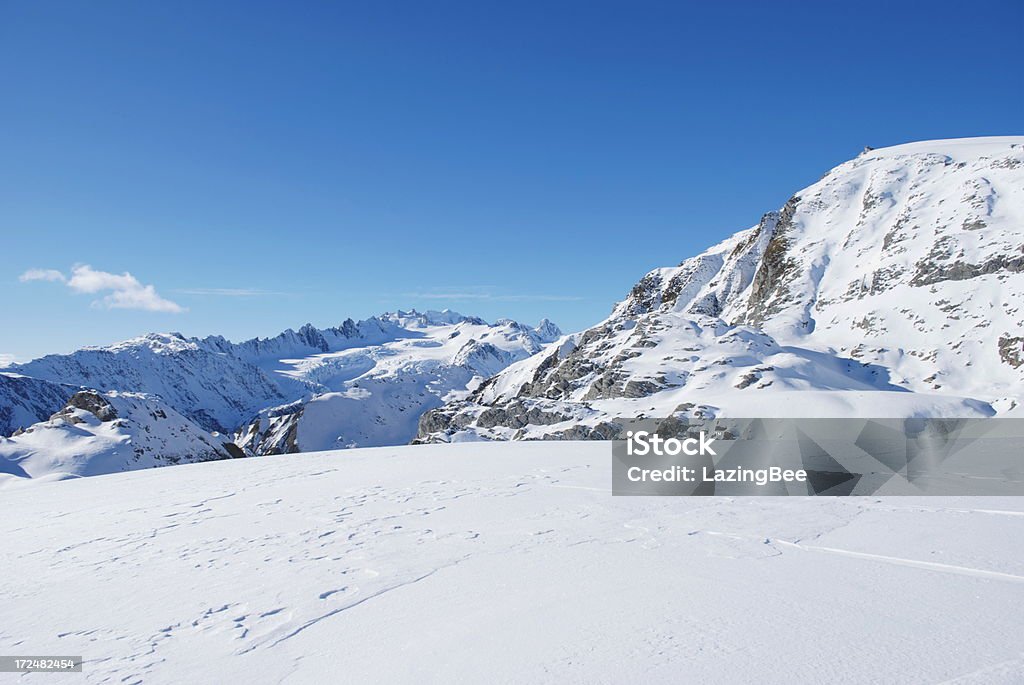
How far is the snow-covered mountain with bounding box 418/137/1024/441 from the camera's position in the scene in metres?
49.9

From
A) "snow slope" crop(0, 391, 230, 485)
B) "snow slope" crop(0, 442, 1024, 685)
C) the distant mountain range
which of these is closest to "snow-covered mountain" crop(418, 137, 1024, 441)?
the distant mountain range

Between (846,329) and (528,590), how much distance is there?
256 feet

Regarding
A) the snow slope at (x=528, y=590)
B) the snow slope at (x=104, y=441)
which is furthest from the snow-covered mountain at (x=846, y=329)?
the snow slope at (x=528, y=590)

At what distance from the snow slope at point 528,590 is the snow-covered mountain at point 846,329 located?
3688 cm

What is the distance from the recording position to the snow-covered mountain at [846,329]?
49.9 meters

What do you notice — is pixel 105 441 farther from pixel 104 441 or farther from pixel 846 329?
pixel 846 329

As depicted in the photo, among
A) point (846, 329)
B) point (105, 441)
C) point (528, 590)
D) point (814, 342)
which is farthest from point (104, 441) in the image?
point (846, 329)

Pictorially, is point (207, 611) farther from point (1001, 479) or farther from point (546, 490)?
point (1001, 479)

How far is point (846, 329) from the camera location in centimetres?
7006

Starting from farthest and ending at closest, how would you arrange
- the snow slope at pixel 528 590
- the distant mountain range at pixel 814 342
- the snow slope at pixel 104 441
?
the snow slope at pixel 104 441
the distant mountain range at pixel 814 342
the snow slope at pixel 528 590

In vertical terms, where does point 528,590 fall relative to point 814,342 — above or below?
below

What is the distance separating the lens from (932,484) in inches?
431

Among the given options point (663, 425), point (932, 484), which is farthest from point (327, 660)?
point (663, 425)

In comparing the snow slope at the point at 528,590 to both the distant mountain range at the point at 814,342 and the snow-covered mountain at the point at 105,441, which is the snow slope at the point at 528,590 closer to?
the distant mountain range at the point at 814,342
